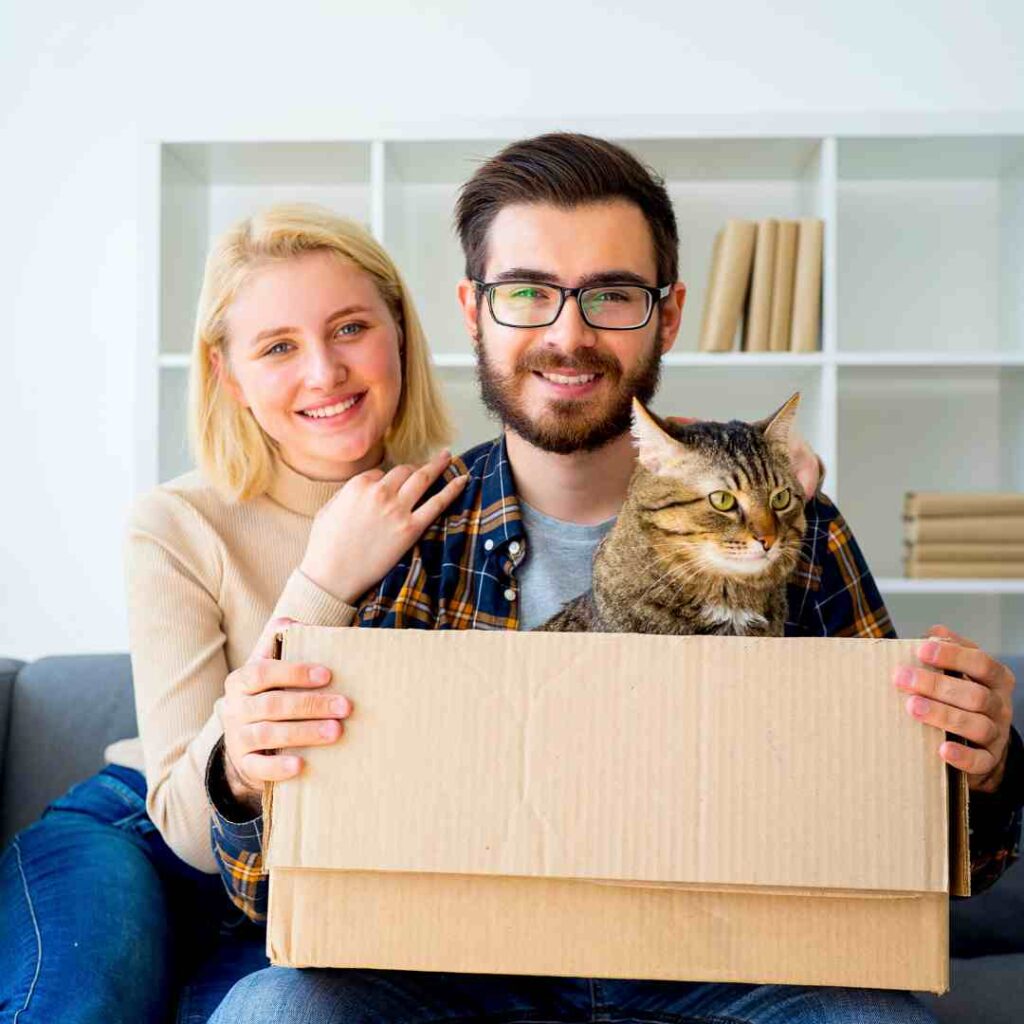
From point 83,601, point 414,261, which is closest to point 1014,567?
point 414,261

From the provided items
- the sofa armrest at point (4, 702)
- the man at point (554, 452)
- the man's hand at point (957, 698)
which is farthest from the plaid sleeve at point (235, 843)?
the sofa armrest at point (4, 702)

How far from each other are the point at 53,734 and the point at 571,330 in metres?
1.19

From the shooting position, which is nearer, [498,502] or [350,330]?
[498,502]

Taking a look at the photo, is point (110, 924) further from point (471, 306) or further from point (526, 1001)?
point (471, 306)

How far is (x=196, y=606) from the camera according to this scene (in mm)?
1562

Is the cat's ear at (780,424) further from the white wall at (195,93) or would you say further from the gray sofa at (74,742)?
the white wall at (195,93)

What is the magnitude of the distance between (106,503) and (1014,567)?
7.21ft

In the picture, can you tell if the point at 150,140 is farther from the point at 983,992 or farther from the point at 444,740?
the point at 983,992

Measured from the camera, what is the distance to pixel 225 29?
9.57ft

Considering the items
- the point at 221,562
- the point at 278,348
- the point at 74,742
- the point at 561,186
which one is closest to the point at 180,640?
the point at 221,562

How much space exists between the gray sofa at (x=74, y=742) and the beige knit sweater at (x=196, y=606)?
0.59 feet

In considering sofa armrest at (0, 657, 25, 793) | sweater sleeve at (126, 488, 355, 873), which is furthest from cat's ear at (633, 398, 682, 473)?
sofa armrest at (0, 657, 25, 793)

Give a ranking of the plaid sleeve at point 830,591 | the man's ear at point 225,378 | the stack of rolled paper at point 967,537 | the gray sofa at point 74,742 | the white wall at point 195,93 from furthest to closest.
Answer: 1. the white wall at point 195,93
2. the stack of rolled paper at point 967,537
3. the gray sofa at point 74,742
4. the man's ear at point 225,378
5. the plaid sleeve at point 830,591

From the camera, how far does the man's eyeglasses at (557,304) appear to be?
135cm
